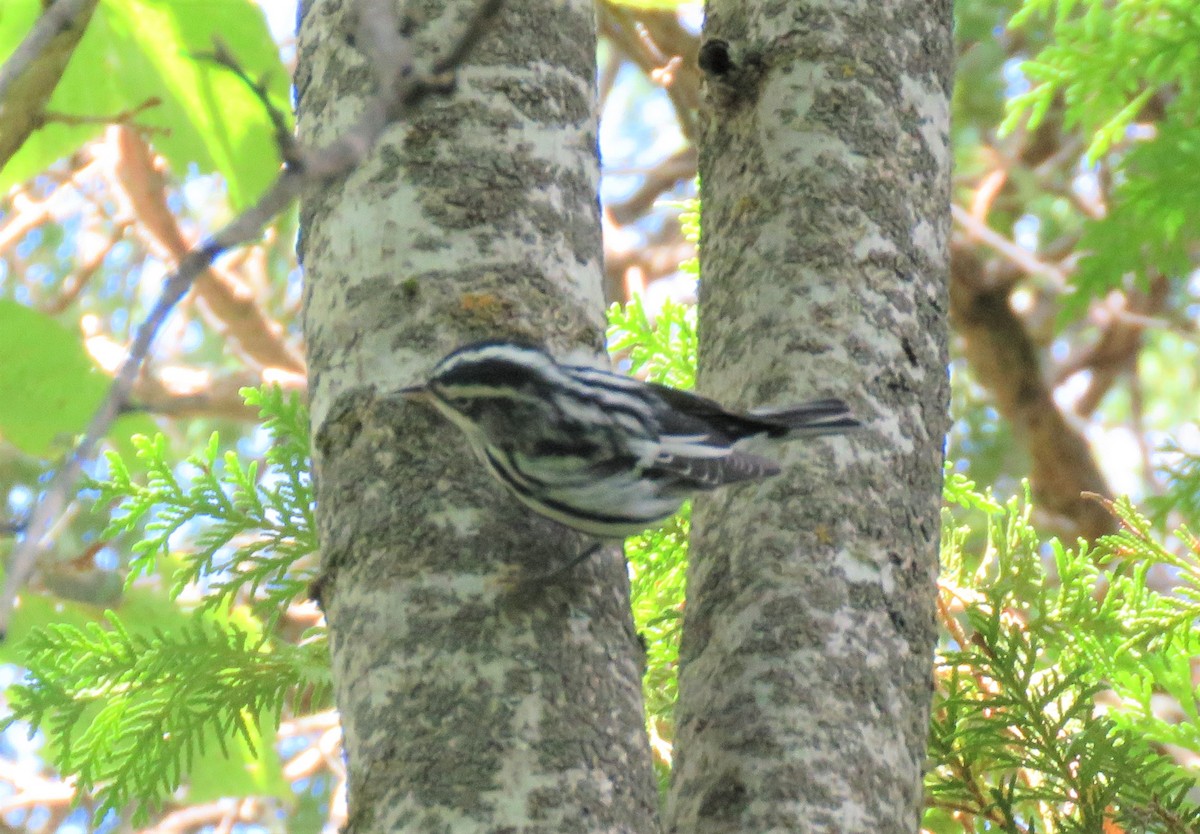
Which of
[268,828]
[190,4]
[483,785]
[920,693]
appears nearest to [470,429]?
[483,785]

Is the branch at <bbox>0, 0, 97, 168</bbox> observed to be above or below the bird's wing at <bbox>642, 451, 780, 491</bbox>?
above

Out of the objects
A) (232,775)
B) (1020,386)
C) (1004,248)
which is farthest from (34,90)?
(1020,386)

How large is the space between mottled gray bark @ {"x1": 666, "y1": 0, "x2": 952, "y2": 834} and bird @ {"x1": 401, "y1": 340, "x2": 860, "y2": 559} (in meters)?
0.07

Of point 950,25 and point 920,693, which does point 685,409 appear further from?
point 950,25

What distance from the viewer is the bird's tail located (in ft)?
6.57

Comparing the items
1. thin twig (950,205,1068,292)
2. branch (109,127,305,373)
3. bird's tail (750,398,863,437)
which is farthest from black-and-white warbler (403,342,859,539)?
thin twig (950,205,1068,292)

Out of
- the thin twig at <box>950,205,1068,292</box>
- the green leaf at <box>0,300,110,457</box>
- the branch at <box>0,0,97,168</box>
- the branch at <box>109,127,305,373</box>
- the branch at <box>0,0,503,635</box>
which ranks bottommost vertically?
the branch at <box>0,0,503,635</box>

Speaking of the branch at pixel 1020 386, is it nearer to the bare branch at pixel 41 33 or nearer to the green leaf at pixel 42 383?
the green leaf at pixel 42 383

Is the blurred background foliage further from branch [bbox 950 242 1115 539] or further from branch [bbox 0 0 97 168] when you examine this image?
branch [bbox 950 242 1115 539]

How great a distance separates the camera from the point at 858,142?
2.22m

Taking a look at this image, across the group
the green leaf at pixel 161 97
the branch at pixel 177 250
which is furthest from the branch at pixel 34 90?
the branch at pixel 177 250

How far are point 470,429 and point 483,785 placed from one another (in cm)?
50

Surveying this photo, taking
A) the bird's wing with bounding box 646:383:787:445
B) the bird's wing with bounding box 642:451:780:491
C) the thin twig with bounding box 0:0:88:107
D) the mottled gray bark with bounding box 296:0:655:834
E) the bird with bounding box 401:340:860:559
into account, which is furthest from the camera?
the bird's wing with bounding box 646:383:787:445

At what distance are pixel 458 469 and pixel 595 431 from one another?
0.36 meters
